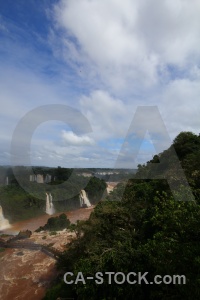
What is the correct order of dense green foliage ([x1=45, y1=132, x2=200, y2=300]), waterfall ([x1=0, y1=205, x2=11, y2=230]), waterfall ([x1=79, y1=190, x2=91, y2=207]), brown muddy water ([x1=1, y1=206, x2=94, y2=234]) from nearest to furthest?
dense green foliage ([x1=45, y1=132, x2=200, y2=300]), brown muddy water ([x1=1, y1=206, x2=94, y2=234]), waterfall ([x1=0, y1=205, x2=11, y2=230]), waterfall ([x1=79, y1=190, x2=91, y2=207])

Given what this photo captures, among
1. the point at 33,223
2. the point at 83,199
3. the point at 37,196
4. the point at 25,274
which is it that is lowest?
the point at 25,274

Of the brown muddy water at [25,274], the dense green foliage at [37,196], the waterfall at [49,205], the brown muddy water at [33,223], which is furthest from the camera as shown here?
the waterfall at [49,205]

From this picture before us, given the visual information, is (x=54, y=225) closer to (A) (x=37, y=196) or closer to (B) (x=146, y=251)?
(A) (x=37, y=196)

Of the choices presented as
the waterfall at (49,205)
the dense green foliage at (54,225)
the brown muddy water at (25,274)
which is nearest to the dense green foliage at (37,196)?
the waterfall at (49,205)

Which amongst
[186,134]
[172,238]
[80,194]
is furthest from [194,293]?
[80,194]

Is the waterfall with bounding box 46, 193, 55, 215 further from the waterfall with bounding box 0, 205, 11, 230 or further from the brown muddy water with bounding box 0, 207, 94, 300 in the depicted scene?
the brown muddy water with bounding box 0, 207, 94, 300

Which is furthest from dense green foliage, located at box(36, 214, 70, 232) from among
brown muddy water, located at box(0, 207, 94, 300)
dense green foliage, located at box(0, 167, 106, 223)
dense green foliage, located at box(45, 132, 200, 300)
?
dense green foliage, located at box(45, 132, 200, 300)

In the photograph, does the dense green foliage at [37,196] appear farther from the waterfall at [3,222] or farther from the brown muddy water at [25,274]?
the brown muddy water at [25,274]

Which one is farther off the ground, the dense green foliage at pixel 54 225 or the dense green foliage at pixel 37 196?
the dense green foliage at pixel 37 196

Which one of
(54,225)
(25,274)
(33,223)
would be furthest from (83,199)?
(25,274)
